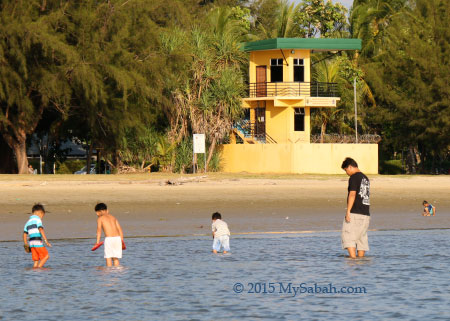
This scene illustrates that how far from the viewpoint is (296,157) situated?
46188mm

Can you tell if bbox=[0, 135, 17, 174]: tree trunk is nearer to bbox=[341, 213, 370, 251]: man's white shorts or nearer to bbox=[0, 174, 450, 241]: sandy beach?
bbox=[0, 174, 450, 241]: sandy beach

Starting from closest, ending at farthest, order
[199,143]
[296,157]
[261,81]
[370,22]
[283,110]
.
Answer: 1. [199,143]
2. [296,157]
3. [283,110]
4. [261,81]
5. [370,22]

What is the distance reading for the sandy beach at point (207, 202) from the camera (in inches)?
887

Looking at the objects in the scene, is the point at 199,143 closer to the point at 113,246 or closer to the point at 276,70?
the point at 276,70

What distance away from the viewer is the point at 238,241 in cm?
1970

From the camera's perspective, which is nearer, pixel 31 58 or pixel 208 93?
pixel 31 58

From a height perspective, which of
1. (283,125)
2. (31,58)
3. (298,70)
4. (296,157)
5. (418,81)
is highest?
(298,70)

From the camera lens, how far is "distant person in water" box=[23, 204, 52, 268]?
48.6ft

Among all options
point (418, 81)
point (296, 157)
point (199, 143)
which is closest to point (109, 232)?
point (199, 143)

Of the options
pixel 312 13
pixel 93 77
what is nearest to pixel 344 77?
pixel 312 13

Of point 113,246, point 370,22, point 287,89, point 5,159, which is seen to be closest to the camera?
point 113,246

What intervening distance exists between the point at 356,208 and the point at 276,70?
37207mm

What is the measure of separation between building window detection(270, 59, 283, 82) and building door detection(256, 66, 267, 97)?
0.56 m

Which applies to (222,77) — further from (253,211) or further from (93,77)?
(253,211)
